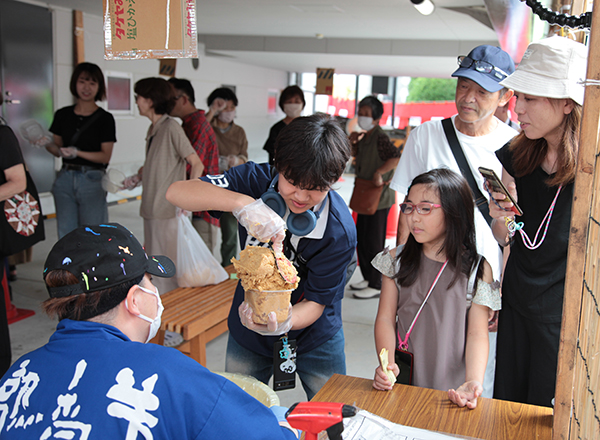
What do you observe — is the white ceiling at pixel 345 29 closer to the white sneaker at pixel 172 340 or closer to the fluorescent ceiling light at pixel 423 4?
the fluorescent ceiling light at pixel 423 4

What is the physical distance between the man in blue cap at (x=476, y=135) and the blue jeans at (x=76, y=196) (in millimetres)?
2706

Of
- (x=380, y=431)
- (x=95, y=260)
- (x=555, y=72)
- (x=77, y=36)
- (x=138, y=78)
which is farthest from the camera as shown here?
(x=138, y=78)

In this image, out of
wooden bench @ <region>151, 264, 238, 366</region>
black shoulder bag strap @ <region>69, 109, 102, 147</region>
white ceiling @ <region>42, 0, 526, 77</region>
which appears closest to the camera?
wooden bench @ <region>151, 264, 238, 366</region>

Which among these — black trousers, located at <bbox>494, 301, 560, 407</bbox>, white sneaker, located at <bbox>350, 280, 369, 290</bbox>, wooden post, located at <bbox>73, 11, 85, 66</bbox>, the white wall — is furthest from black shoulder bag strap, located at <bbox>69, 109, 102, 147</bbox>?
wooden post, located at <bbox>73, 11, 85, 66</bbox>

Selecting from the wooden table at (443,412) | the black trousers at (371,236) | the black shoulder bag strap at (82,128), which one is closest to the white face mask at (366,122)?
the black trousers at (371,236)

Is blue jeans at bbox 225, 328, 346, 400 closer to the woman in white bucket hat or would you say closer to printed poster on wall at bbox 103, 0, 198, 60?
the woman in white bucket hat

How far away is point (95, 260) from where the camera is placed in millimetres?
1037

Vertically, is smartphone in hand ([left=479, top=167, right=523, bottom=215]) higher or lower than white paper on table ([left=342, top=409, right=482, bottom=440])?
higher

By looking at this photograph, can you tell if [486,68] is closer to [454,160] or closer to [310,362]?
[454,160]

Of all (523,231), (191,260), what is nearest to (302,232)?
(523,231)

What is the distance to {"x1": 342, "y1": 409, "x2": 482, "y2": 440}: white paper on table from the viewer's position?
120 centimetres

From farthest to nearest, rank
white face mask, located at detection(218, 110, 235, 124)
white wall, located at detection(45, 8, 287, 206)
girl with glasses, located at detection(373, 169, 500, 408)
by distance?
white wall, located at detection(45, 8, 287, 206)
white face mask, located at detection(218, 110, 235, 124)
girl with glasses, located at detection(373, 169, 500, 408)

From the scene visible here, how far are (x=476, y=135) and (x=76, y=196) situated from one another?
3.10 meters

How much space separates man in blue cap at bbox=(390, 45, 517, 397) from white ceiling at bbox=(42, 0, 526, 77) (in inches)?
82.4
